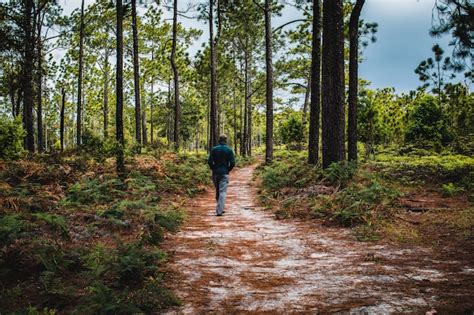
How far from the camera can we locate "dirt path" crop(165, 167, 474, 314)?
3.05 m

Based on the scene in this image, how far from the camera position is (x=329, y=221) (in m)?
6.70

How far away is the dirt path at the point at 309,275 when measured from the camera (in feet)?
10.0

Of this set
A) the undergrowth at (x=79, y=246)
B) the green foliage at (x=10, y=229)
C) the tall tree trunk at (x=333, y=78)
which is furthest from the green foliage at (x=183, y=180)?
the green foliage at (x=10, y=229)

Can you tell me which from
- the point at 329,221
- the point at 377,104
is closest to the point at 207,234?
the point at 329,221

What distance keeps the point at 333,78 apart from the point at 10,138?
12.9 metres

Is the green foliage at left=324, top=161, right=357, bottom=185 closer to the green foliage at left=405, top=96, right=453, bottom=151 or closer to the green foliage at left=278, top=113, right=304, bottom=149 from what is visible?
the green foliage at left=405, top=96, right=453, bottom=151

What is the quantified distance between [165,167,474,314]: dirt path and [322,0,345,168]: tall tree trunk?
3.96 meters

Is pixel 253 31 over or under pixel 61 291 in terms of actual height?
over

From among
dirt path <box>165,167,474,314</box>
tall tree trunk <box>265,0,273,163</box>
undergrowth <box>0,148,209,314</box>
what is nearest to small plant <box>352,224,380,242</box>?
dirt path <box>165,167,474,314</box>

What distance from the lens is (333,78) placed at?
944cm

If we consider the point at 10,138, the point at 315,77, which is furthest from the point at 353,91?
the point at 10,138

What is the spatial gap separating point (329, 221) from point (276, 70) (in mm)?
23158

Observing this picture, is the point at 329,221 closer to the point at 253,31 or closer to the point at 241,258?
the point at 241,258

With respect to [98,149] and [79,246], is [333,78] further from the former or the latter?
[98,149]
